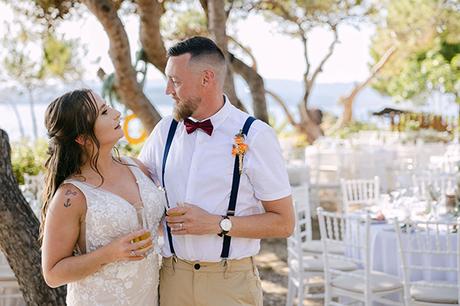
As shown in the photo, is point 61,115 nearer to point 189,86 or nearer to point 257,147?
point 189,86

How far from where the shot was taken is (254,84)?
654 cm

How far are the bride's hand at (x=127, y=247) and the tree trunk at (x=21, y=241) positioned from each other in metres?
1.41

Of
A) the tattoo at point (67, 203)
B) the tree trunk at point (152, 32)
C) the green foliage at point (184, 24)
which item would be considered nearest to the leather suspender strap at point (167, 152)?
the tattoo at point (67, 203)

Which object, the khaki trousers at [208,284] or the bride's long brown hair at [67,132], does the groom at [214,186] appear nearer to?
the khaki trousers at [208,284]

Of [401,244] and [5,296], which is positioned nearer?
[401,244]

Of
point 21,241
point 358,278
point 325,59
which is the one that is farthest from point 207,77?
point 325,59

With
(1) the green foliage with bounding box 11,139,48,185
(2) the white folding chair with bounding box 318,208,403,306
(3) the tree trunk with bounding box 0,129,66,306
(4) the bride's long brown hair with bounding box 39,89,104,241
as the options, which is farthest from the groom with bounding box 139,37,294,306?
(1) the green foliage with bounding box 11,139,48,185

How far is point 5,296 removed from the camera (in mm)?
4574

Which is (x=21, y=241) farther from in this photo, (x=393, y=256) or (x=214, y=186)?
(x=393, y=256)

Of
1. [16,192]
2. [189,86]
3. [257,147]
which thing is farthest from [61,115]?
[16,192]

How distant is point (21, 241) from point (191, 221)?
149 cm

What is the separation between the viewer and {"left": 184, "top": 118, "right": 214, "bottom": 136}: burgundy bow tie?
223 cm

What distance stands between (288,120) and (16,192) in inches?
696

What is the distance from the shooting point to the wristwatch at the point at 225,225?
212 centimetres
